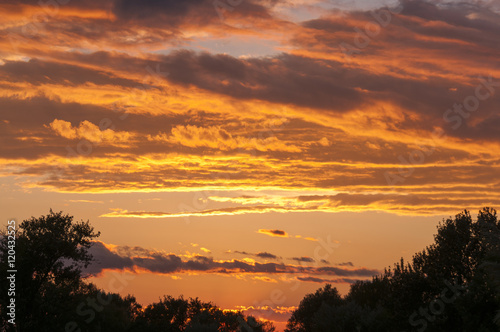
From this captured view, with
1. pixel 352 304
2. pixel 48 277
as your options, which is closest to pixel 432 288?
pixel 352 304

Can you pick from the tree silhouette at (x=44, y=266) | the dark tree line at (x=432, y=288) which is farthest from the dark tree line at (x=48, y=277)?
the dark tree line at (x=432, y=288)

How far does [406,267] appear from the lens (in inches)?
2849

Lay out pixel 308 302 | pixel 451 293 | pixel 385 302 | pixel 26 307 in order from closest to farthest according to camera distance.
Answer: pixel 26 307
pixel 451 293
pixel 385 302
pixel 308 302

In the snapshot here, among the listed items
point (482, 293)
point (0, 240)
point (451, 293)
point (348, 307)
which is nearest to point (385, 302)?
point (348, 307)

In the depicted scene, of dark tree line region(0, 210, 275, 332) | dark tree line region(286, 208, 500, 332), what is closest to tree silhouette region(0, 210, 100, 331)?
dark tree line region(0, 210, 275, 332)

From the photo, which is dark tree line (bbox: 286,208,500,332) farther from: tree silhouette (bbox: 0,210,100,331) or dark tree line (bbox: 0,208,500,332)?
tree silhouette (bbox: 0,210,100,331)

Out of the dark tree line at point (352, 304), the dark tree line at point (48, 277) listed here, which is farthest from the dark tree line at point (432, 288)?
the dark tree line at point (48, 277)

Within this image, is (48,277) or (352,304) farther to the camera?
(352,304)

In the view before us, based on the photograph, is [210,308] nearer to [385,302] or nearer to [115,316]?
[115,316]

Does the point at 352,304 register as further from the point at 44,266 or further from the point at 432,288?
the point at 44,266

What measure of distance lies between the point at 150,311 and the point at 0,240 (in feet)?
218

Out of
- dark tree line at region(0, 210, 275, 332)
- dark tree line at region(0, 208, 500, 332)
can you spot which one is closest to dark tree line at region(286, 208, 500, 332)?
dark tree line at region(0, 208, 500, 332)

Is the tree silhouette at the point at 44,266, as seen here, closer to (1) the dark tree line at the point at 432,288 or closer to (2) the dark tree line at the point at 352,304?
(2) the dark tree line at the point at 352,304

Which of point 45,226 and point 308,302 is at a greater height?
point 45,226
